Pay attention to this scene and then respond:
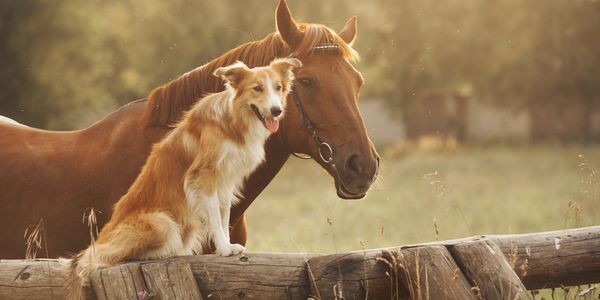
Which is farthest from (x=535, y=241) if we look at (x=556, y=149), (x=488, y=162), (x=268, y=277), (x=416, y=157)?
(x=556, y=149)

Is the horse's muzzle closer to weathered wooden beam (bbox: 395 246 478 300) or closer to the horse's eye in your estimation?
the horse's eye

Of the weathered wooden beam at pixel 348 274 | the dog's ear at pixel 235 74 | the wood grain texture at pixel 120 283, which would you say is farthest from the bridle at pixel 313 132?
the wood grain texture at pixel 120 283

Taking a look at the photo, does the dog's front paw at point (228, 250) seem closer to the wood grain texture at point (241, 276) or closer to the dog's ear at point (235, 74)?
the wood grain texture at point (241, 276)

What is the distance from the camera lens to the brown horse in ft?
18.3

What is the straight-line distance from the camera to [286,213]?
2066 centimetres

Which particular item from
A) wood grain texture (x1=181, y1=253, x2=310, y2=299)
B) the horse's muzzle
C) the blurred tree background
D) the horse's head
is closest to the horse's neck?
the horse's head

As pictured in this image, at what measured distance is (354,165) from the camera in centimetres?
545

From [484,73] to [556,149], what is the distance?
4.45 metres

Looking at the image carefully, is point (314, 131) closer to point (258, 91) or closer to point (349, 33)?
point (258, 91)

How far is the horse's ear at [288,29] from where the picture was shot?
5855 mm

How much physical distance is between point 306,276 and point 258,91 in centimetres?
105

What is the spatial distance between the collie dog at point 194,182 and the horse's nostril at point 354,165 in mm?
725

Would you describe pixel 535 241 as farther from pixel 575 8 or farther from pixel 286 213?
pixel 575 8

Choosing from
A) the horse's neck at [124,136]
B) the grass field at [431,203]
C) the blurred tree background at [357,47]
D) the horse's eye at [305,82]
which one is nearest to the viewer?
the horse's eye at [305,82]
